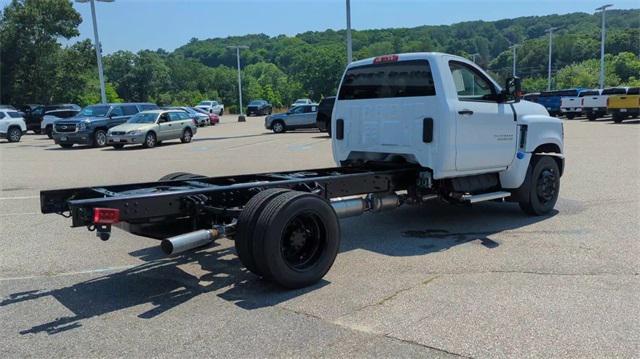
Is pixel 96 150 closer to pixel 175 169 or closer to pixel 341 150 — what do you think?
pixel 175 169

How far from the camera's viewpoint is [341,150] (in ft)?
26.1

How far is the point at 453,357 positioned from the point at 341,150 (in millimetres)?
4572

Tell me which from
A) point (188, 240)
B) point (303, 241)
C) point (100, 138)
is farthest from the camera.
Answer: point (100, 138)

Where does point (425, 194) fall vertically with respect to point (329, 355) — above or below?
above

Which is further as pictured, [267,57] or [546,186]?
[267,57]

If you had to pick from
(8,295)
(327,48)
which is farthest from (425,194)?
(327,48)

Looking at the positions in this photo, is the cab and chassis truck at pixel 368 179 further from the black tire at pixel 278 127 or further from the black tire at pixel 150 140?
the black tire at pixel 278 127

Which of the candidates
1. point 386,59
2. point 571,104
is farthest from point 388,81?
point 571,104

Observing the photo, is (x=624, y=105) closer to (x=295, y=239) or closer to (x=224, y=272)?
(x=295, y=239)

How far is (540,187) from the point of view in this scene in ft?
26.6

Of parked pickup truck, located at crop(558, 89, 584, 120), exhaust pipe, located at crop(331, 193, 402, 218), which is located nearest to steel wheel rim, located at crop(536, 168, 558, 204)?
exhaust pipe, located at crop(331, 193, 402, 218)

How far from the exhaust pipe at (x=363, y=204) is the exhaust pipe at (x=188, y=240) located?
5.27 ft

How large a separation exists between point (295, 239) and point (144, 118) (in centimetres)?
2081

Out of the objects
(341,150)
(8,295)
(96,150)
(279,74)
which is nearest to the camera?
(8,295)
